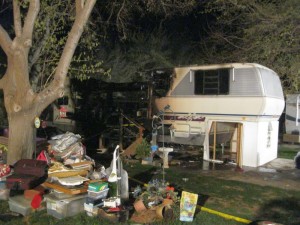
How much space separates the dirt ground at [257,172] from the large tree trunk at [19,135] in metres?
5.32

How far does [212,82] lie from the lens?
1302cm

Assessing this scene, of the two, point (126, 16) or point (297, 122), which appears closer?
point (126, 16)

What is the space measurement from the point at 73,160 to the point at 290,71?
Answer: 11294mm

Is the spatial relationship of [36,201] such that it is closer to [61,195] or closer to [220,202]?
[61,195]

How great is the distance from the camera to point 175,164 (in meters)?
12.6

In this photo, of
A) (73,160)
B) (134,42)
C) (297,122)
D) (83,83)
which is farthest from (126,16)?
(297,122)

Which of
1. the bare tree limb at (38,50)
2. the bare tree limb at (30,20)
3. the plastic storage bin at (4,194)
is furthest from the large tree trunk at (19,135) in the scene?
the bare tree limb at (38,50)

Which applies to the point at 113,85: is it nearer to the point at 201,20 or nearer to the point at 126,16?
the point at 126,16

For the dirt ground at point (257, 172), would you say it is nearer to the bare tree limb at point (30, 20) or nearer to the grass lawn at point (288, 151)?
the grass lawn at point (288, 151)

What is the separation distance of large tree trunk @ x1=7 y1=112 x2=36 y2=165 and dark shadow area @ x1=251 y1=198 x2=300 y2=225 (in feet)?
17.8

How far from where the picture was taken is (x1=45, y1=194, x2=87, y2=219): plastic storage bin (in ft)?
21.2

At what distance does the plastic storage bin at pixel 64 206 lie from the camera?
21.2ft

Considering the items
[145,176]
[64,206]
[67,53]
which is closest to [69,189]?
[64,206]

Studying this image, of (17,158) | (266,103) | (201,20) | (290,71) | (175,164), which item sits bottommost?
(175,164)
